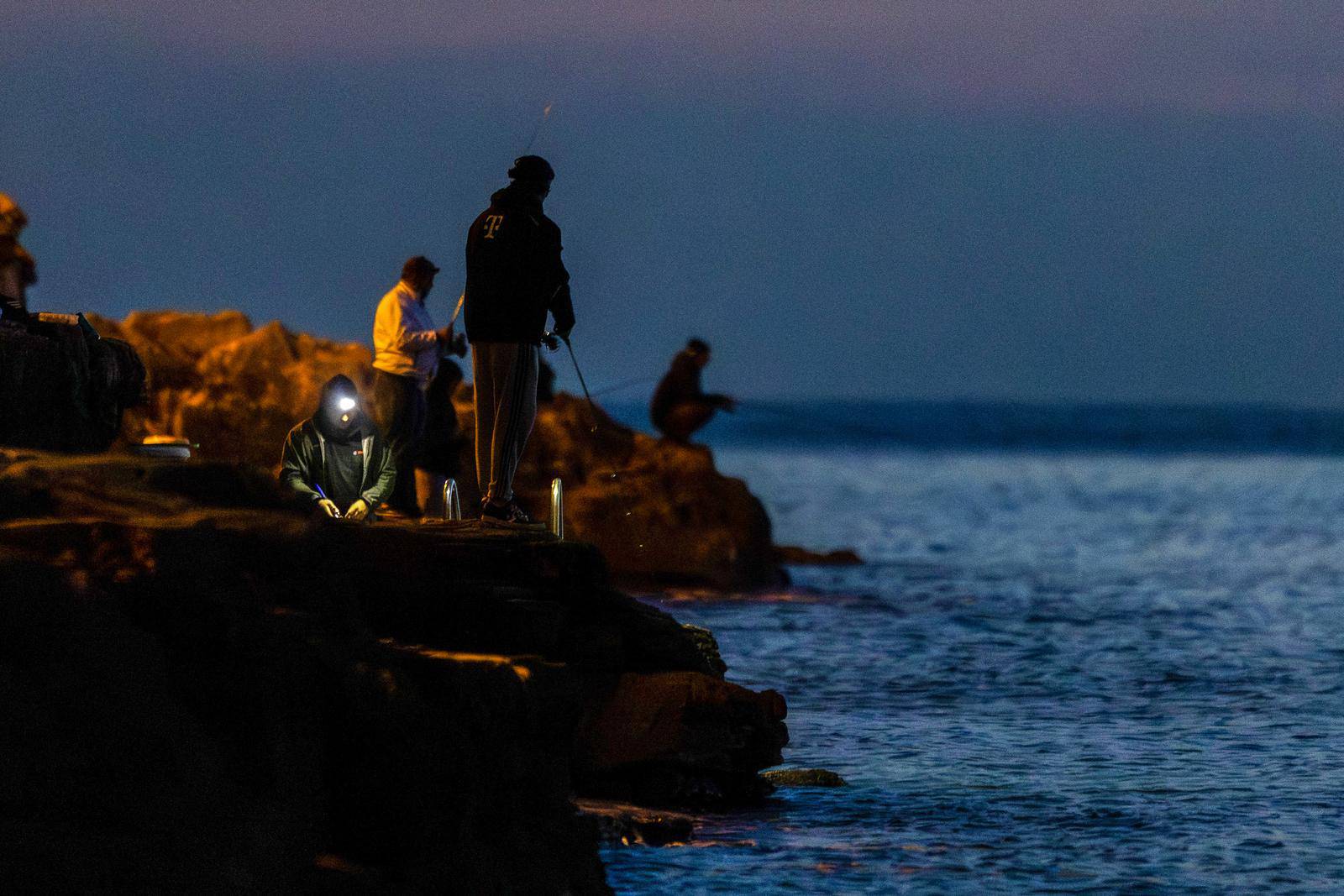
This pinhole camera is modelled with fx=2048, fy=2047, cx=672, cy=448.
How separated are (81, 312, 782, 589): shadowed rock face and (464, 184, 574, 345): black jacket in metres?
9.81

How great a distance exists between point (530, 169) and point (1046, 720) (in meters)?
6.02

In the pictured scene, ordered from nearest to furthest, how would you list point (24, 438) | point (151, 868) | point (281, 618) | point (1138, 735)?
point (151, 868), point (281, 618), point (24, 438), point (1138, 735)

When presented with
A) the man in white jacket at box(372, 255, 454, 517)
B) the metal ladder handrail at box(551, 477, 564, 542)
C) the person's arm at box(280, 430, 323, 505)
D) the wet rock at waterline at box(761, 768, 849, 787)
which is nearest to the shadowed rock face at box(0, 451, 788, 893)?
the metal ladder handrail at box(551, 477, 564, 542)

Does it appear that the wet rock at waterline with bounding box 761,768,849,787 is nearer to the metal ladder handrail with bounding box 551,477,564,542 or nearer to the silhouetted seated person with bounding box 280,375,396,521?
the metal ladder handrail with bounding box 551,477,564,542

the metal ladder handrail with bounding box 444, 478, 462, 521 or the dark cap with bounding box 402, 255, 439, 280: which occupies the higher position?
the dark cap with bounding box 402, 255, 439, 280

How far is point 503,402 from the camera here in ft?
29.0

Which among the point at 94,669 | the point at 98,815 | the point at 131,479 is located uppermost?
the point at 131,479

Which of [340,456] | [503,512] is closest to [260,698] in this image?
[503,512]

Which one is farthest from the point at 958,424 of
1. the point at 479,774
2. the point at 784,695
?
the point at 479,774

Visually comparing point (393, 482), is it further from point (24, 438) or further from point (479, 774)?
point (479, 774)

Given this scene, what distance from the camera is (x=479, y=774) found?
6824 mm

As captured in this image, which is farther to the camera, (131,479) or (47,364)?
(47,364)

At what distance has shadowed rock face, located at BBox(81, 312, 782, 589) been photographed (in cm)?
1920

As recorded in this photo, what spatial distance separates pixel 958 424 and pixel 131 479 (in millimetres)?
101187
